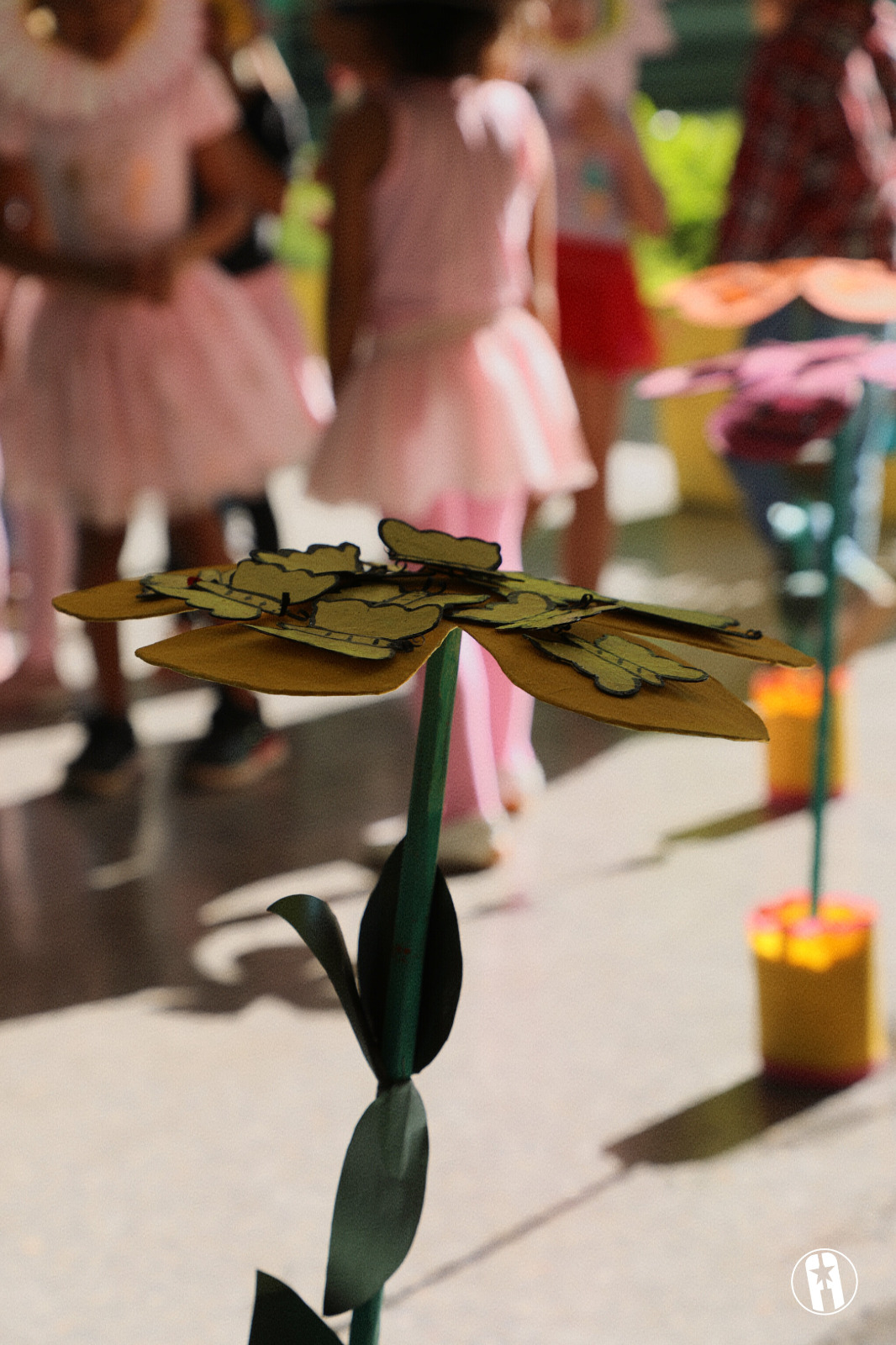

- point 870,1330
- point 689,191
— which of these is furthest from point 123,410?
point 689,191

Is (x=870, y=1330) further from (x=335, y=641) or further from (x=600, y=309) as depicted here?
(x=600, y=309)

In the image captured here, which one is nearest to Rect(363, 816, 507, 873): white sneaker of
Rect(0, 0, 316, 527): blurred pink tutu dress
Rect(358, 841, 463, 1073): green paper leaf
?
Rect(0, 0, 316, 527): blurred pink tutu dress

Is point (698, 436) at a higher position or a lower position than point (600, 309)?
lower

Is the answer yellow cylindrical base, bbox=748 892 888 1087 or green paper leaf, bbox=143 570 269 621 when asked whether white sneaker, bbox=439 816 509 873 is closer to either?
yellow cylindrical base, bbox=748 892 888 1087

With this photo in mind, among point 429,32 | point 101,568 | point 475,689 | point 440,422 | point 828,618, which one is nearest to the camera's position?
point 828,618

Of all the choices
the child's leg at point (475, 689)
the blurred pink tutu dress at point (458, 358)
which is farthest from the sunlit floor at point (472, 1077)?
the blurred pink tutu dress at point (458, 358)

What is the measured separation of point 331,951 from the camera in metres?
0.98

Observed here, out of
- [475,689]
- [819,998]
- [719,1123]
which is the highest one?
[475,689]

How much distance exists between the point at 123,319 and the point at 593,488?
1351 millimetres

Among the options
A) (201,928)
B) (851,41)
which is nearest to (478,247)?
(851,41)

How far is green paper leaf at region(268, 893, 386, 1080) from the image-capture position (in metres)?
0.96

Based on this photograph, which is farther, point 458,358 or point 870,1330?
point 458,358

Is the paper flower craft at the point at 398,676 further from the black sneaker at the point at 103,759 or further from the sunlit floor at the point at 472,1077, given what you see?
the black sneaker at the point at 103,759

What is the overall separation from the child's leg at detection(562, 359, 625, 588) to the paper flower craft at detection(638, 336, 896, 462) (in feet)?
5.51
